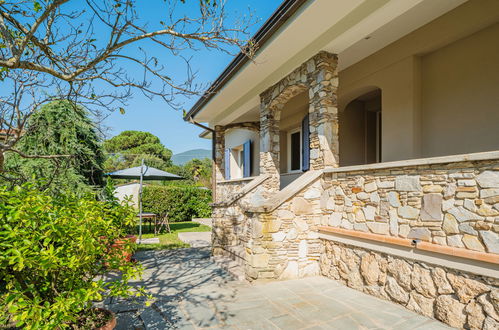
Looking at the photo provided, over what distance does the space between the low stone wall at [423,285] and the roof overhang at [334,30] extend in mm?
3019

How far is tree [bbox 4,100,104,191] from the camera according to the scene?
20.1 feet

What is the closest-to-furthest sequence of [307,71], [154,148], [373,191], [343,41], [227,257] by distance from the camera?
[373,191] < [343,41] < [307,71] < [227,257] < [154,148]

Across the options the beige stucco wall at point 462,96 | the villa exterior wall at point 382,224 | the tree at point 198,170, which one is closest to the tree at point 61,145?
the villa exterior wall at point 382,224

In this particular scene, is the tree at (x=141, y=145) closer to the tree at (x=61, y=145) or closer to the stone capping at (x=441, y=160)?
the tree at (x=61, y=145)

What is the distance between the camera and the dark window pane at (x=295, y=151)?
9531 millimetres

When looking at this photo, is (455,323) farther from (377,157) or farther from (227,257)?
(377,157)

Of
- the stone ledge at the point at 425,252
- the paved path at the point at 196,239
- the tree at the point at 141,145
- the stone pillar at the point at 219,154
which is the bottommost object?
the paved path at the point at 196,239

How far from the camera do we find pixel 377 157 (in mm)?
7637

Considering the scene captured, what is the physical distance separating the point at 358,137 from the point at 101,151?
22.7 ft

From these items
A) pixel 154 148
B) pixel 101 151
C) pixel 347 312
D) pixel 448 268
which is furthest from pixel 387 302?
pixel 154 148

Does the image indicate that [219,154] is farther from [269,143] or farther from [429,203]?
[429,203]

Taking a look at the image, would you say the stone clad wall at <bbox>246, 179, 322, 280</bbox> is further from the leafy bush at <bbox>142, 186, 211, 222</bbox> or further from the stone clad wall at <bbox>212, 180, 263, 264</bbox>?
the leafy bush at <bbox>142, 186, 211, 222</bbox>

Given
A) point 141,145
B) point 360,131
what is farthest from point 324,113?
point 141,145

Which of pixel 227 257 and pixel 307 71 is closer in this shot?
pixel 307 71
